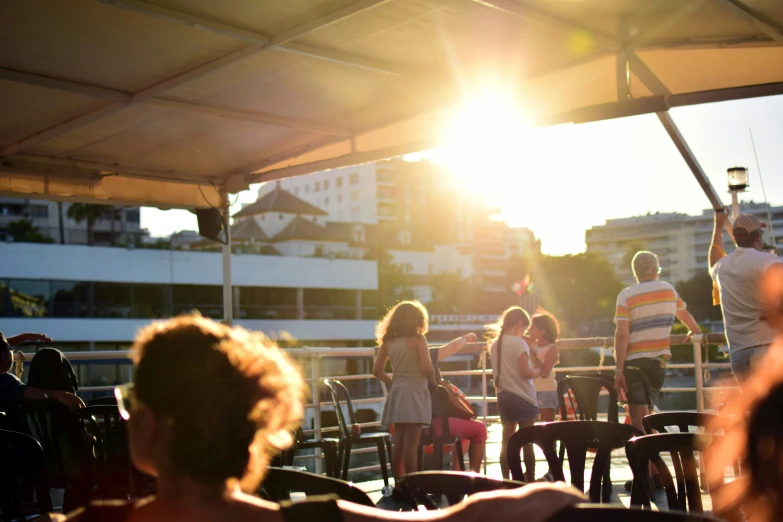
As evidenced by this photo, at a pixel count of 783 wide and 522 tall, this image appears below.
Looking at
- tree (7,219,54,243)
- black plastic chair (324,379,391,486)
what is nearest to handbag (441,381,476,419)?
black plastic chair (324,379,391,486)

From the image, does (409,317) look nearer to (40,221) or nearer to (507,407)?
(507,407)

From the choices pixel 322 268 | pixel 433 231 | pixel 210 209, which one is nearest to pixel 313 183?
pixel 433 231

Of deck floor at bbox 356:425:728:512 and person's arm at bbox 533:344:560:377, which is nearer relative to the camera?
deck floor at bbox 356:425:728:512

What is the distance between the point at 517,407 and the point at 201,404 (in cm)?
528

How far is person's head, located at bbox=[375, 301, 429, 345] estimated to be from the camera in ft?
20.6

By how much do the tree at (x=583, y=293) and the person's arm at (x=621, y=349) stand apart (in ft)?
305

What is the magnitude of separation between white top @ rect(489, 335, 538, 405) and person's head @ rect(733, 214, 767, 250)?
203 cm

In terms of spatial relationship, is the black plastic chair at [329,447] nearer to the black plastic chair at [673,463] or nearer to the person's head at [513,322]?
the person's head at [513,322]

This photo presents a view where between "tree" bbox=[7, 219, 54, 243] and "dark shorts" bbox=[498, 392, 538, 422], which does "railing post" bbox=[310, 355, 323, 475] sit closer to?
"dark shorts" bbox=[498, 392, 538, 422]

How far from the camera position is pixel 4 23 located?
455 centimetres

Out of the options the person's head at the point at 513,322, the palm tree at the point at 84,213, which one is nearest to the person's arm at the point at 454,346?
the person's head at the point at 513,322

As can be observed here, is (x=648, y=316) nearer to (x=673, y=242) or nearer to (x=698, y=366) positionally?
(x=698, y=366)

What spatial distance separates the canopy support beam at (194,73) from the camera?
4469 mm

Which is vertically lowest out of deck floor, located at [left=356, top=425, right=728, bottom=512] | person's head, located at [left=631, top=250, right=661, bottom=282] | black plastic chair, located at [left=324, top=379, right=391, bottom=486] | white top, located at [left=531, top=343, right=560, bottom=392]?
deck floor, located at [left=356, top=425, right=728, bottom=512]
